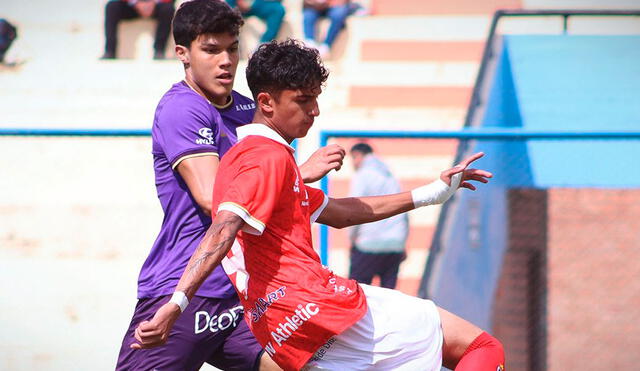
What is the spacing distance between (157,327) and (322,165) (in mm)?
1019

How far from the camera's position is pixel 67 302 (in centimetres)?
543

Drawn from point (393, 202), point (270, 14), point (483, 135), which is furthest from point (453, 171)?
point (270, 14)

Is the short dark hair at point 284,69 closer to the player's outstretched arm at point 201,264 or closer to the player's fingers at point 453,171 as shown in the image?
the player's outstretched arm at point 201,264

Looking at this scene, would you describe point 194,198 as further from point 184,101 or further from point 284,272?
point 284,272

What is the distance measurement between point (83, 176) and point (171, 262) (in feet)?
7.92

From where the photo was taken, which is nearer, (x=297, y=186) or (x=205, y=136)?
(x=297, y=186)

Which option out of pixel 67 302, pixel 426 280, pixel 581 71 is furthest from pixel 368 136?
pixel 581 71

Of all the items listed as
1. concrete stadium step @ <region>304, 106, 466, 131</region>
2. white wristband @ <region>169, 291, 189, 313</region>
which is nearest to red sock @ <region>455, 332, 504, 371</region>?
white wristband @ <region>169, 291, 189, 313</region>

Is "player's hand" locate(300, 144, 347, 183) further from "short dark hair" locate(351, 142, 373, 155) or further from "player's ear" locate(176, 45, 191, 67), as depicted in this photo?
"short dark hair" locate(351, 142, 373, 155)

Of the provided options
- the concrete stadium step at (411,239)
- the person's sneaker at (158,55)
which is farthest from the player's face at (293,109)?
the person's sneaker at (158,55)

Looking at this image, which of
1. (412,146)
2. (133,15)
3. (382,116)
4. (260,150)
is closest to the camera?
(260,150)

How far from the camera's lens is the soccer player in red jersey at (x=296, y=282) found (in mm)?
2812

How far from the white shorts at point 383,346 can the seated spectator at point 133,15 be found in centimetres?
768

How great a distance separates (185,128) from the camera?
3203 mm
